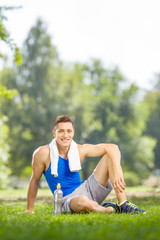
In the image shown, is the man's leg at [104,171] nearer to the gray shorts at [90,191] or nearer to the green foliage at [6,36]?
the gray shorts at [90,191]

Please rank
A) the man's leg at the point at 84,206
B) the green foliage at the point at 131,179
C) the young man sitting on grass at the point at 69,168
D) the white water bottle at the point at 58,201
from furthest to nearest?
1. the green foliage at the point at 131,179
2. the young man sitting on grass at the point at 69,168
3. the white water bottle at the point at 58,201
4. the man's leg at the point at 84,206

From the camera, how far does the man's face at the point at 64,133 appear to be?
534 centimetres

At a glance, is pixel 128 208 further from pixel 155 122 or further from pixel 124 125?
pixel 155 122

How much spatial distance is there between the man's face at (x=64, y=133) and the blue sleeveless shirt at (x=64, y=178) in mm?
262

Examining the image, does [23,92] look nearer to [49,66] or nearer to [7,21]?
[49,66]

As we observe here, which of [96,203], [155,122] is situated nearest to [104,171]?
[96,203]

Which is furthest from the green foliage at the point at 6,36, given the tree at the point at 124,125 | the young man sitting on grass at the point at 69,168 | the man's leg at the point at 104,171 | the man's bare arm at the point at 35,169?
the tree at the point at 124,125

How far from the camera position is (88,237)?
278cm

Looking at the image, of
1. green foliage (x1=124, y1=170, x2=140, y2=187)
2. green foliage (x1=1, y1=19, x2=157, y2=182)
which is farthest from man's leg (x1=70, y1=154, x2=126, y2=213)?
green foliage (x1=124, y1=170, x2=140, y2=187)

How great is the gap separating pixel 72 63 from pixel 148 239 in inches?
1362

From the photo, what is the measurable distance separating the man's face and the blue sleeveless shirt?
26 cm

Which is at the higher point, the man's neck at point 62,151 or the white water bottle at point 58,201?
the man's neck at point 62,151

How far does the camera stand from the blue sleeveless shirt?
5.31 m

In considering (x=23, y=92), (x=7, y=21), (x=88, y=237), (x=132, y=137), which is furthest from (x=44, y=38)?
(x=88, y=237)
